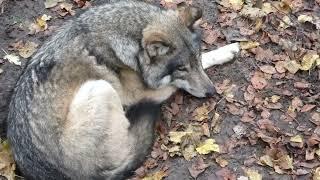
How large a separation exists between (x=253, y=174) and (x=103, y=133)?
1502mm

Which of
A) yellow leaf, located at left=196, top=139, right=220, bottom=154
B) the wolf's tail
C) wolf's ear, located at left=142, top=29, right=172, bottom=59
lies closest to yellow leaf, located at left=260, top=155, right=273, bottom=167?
yellow leaf, located at left=196, top=139, right=220, bottom=154

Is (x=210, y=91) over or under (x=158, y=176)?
over

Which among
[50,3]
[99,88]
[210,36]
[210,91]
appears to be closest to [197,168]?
[210,91]

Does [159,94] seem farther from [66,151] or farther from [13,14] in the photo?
[13,14]

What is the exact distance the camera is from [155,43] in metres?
5.31

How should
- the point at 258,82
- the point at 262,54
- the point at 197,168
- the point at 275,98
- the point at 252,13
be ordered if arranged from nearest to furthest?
the point at 197,168
the point at 275,98
the point at 258,82
the point at 262,54
the point at 252,13

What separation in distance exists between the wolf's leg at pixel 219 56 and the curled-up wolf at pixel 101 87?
510 millimetres

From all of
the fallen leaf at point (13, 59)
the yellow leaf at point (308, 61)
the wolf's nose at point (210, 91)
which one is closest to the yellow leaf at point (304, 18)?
the yellow leaf at point (308, 61)

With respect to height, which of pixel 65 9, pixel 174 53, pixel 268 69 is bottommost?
pixel 268 69

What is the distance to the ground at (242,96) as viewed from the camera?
219 inches

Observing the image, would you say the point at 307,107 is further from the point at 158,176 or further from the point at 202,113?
the point at 158,176

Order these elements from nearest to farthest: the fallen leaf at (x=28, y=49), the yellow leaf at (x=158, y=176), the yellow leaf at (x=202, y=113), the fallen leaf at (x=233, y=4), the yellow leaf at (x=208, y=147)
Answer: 1. the yellow leaf at (x=158, y=176)
2. the yellow leaf at (x=208, y=147)
3. the yellow leaf at (x=202, y=113)
4. the fallen leaf at (x=28, y=49)
5. the fallen leaf at (x=233, y=4)

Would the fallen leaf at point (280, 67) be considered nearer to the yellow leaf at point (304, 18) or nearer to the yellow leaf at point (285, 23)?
the yellow leaf at point (285, 23)

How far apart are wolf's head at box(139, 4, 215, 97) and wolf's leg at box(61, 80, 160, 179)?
1.28 ft
